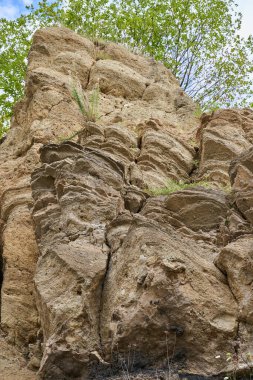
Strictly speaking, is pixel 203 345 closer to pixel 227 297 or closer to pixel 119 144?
pixel 227 297

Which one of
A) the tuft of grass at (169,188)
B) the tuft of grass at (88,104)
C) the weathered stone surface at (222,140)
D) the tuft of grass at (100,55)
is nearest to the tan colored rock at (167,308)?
the tuft of grass at (169,188)

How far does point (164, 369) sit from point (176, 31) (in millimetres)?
19727

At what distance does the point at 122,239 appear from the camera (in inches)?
317

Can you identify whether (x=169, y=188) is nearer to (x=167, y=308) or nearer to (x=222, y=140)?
Answer: (x=222, y=140)

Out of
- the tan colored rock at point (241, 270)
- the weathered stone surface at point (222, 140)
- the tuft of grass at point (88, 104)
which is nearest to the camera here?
the tan colored rock at point (241, 270)

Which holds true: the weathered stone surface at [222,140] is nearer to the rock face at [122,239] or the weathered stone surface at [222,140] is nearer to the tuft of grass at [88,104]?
the rock face at [122,239]

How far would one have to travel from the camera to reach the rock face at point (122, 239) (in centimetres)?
661

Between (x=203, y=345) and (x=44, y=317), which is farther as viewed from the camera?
(x=44, y=317)

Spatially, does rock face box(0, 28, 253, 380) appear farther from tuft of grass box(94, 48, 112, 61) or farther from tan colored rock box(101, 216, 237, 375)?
tuft of grass box(94, 48, 112, 61)

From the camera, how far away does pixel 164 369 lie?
643 cm

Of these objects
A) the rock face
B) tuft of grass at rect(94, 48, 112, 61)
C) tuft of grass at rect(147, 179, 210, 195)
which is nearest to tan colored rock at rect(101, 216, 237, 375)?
the rock face

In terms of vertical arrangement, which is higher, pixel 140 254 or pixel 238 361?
pixel 140 254

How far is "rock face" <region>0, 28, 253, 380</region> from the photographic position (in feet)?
21.7

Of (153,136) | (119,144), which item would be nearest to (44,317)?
(119,144)
